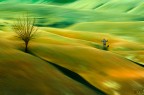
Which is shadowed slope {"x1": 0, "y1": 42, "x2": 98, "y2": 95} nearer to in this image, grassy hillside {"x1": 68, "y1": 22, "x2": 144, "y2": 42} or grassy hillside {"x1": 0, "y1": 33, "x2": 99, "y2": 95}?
grassy hillside {"x1": 0, "y1": 33, "x2": 99, "y2": 95}

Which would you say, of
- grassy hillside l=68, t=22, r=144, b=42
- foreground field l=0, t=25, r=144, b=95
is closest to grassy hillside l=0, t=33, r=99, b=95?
foreground field l=0, t=25, r=144, b=95

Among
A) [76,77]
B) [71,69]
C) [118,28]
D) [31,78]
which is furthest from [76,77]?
[118,28]

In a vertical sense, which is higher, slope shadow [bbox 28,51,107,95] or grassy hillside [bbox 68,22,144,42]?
grassy hillside [bbox 68,22,144,42]

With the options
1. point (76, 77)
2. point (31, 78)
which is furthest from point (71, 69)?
point (31, 78)

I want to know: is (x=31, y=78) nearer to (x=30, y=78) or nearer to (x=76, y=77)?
(x=30, y=78)

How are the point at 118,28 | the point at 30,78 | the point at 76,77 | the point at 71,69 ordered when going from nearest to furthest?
the point at 30,78 → the point at 76,77 → the point at 71,69 → the point at 118,28

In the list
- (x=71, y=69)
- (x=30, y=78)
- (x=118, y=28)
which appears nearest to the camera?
(x=30, y=78)

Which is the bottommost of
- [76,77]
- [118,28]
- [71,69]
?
[76,77]

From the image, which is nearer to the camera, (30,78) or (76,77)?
(30,78)

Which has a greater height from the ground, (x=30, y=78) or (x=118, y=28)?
(x=118, y=28)

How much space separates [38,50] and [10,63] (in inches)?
531

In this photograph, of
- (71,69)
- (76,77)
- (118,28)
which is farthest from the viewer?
(118,28)

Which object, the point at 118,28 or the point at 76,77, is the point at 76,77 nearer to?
the point at 76,77

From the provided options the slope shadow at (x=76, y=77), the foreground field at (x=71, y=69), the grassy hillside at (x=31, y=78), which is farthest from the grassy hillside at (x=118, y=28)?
the grassy hillside at (x=31, y=78)
